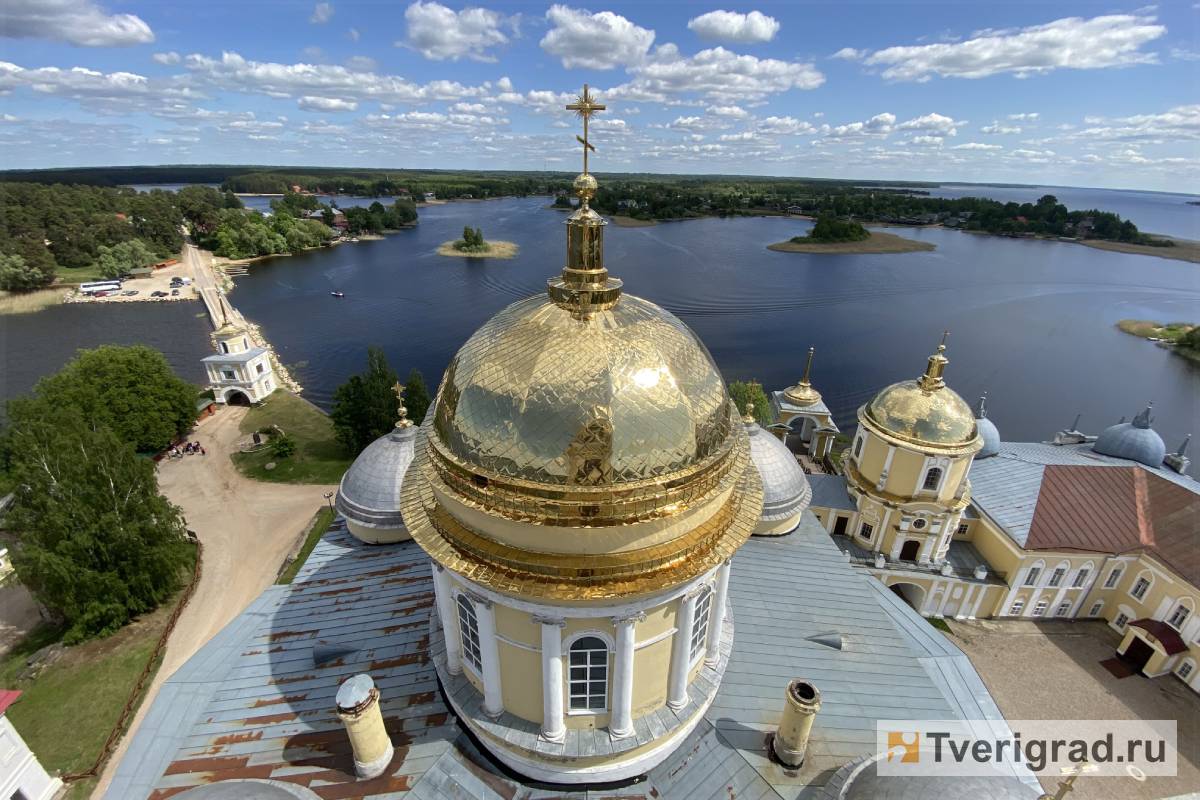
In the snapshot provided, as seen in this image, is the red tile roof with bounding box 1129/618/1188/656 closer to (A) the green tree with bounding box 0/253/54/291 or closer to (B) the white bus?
(B) the white bus

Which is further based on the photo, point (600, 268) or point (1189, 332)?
point (1189, 332)

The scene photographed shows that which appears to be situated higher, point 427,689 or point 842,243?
point 842,243

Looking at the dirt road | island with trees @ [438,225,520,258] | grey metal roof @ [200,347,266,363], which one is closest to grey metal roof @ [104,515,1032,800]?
the dirt road

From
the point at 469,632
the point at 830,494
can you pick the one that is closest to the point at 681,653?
the point at 469,632

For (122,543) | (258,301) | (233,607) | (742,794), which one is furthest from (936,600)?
(258,301)

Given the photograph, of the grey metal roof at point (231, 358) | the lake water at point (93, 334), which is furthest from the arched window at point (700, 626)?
the lake water at point (93, 334)

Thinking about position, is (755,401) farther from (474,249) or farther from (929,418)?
(474,249)

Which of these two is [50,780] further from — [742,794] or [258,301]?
[258,301]

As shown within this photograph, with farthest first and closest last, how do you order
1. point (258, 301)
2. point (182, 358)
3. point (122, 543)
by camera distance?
point (258, 301) < point (182, 358) < point (122, 543)
